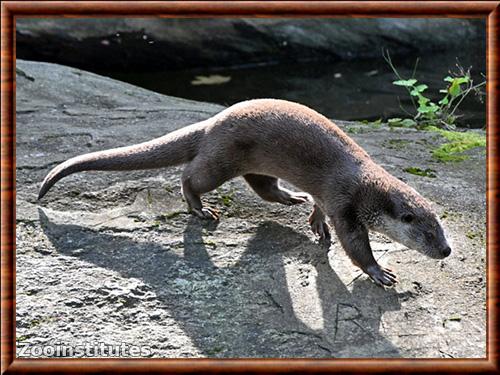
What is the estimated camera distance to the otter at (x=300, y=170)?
2.78 meters

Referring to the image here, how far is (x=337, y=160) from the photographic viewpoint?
2943 millimetres

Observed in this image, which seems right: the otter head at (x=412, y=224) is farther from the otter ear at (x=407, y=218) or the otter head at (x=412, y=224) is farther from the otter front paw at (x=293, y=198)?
the otter front paw at (x=293, y=198)

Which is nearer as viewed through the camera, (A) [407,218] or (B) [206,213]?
(A) [407,218]

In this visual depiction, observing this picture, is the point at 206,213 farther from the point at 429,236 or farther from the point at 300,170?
the point at 429,236

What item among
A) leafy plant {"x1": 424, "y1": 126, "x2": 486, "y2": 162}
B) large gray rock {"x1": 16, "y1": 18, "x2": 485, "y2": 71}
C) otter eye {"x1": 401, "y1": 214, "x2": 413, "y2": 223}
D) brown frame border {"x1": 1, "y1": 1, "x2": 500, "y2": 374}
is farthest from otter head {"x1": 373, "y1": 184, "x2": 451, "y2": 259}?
large gray rock {"x1": 16, "y1": 18, "x2": 485, "y2": 71}

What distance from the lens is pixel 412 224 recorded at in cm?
277

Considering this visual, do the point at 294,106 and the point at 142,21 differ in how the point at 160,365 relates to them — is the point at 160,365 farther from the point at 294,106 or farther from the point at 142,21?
the point at 142,21

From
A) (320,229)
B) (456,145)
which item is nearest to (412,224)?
(320,229)

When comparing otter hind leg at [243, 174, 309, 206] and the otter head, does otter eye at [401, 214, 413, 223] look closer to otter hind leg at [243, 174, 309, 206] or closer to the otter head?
the otter head

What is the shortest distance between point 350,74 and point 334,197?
5.64 meters

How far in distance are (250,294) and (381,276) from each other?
513mm

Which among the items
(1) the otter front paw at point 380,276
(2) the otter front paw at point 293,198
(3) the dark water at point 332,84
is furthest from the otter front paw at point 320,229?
(3) the dark water at point 332,84

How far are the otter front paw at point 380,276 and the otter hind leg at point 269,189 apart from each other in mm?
692

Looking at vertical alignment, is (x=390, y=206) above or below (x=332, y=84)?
above
